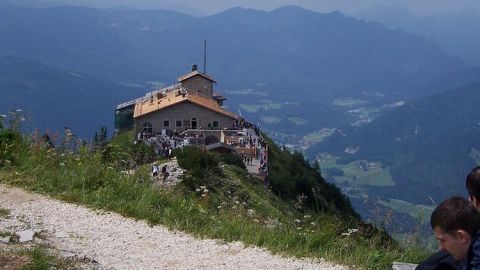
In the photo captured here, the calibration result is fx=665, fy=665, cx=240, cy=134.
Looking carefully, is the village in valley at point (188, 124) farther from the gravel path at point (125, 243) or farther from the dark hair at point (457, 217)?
the dark hair at point (457, 217)

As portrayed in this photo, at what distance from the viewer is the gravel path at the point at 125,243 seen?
22.1 feet

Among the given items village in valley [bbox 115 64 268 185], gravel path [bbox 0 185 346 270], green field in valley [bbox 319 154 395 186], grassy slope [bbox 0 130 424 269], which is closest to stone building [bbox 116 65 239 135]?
village in valley [bbox 115 64 268 185]

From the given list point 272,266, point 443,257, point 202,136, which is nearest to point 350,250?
point 272,266

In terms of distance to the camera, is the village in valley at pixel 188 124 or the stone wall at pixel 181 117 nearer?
the village in valley at pixel 188 124

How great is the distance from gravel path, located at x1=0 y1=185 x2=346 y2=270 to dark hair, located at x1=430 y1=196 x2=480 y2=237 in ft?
7.96

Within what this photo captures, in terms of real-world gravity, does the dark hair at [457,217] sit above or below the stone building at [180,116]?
below

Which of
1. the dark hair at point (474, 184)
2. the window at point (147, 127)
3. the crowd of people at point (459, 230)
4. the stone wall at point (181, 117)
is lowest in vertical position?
the crowd of people at point (459, 230)

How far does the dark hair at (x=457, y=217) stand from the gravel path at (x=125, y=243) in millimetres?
2425

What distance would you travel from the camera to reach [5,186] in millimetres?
9078

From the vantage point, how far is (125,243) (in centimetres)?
724

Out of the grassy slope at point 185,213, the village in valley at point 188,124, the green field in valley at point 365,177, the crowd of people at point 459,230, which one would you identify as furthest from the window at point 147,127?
the green field in valley at point 365,177

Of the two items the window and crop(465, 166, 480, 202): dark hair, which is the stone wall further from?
crop(465, 166, 480, 202): dark hair

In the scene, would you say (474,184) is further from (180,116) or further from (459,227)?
(180,116)

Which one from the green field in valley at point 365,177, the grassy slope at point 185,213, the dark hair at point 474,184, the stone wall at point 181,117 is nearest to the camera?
the dark hair at point 474,184
